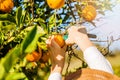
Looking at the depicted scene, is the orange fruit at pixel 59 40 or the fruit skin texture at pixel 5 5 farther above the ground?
the fruit skin texture at pixel 5 5

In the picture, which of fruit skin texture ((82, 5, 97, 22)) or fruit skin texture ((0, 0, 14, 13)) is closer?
fruit skin texture ((0, 0, 14, 13))

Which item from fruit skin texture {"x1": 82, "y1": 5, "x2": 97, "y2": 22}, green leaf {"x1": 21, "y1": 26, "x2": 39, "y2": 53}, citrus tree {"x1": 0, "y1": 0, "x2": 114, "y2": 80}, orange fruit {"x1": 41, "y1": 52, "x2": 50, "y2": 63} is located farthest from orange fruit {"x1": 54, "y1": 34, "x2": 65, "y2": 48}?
green leaf {"x1": 21, "y1": 26, "x2": 39, "y2": 53}

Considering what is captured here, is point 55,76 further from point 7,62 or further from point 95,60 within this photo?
point 7,62

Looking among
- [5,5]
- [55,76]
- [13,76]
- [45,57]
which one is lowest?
[45,57]

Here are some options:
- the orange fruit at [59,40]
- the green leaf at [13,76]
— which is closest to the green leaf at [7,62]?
the green leaf at [13,76]

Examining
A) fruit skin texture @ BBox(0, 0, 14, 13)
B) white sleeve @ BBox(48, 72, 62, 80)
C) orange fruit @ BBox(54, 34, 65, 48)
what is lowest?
white sleeve @ BBox(48, 72, 62, 80)

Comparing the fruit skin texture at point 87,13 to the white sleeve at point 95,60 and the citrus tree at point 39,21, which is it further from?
the white sleeve at point 95,60

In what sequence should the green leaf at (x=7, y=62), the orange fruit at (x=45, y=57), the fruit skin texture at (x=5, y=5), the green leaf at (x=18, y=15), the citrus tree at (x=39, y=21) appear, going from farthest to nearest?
1. the orange fruit at (x=45, y=57)
2. the fruit skin texture at (x=5, y=5)
3. the citrus tree at (x=39, y=21)
4. the green leaf at (x=18, y=15)
5. the green leaf at (x=7, y=62)

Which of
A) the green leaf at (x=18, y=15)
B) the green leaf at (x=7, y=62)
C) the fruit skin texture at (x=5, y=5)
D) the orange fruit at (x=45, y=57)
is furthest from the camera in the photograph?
the orange fruit at (x=45, y=57)

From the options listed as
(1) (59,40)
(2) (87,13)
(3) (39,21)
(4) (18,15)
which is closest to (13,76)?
(4) (18,15)

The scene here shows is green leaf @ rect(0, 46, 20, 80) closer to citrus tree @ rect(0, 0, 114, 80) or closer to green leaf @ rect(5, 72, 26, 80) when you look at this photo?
green leaf @ rect(5, 72, 26, 80)

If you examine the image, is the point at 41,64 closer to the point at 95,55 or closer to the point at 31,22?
the point at 31,22

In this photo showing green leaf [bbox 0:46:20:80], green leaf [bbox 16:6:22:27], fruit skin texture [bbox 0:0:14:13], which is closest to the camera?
green leaf [bbox 0:46:20:80]

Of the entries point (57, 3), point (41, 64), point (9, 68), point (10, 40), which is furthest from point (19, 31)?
point (9, 68)
